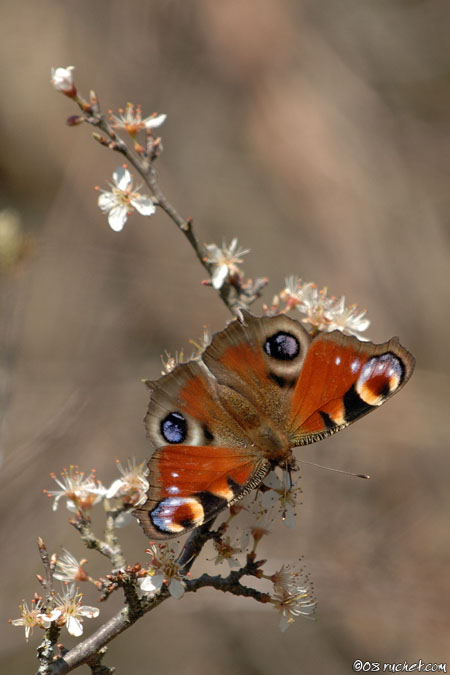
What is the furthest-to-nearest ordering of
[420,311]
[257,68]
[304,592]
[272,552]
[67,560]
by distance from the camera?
A: [257,68] → [420,311] → [272,552] → [67,560] → [304,592]

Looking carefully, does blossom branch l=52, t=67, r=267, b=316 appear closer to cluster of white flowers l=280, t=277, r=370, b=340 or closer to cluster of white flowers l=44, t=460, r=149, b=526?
cluster of white flowers l=280, t=277, r=370, b=340

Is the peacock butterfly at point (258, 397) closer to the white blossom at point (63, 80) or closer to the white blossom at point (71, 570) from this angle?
the white blossom at point (71, 570)

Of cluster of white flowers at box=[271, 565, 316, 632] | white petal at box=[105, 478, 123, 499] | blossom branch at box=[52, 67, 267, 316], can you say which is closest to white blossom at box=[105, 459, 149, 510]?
white petal at box=[105, 478, 123, 499]

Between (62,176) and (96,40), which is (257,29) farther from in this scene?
(62,176)

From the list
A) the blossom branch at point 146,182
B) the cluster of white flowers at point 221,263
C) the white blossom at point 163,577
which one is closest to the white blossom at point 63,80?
the blossom branch at point 146,182

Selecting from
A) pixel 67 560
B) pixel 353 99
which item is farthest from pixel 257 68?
pixel 67 560

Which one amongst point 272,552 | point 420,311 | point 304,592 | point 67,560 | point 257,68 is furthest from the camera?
point 257,68

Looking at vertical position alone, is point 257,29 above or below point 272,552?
above
